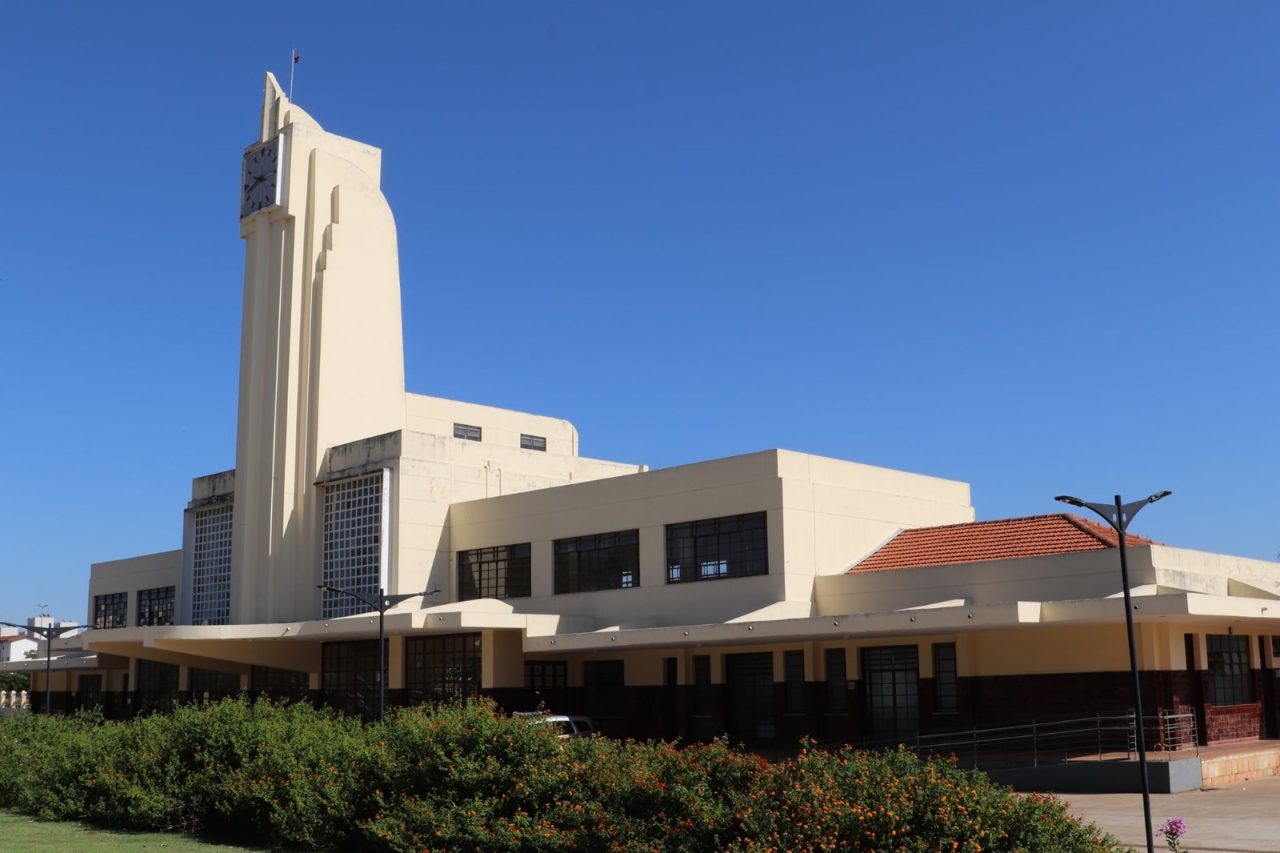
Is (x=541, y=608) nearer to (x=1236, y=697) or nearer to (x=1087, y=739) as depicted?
(x=1087, y=739)

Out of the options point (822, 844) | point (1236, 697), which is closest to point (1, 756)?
point (822, 844)

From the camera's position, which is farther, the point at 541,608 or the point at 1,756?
the point at 541,608

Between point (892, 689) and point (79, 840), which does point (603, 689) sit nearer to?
point (892, 689)

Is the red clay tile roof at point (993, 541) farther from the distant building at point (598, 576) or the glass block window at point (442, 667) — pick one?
the glass block window at point (442, 667)

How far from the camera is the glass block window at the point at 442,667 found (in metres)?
33.0

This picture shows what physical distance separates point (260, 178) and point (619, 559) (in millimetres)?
17788

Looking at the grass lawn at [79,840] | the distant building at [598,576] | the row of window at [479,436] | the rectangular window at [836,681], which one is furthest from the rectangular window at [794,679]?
the row of window at [479,436]

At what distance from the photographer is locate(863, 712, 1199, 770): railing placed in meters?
24.5

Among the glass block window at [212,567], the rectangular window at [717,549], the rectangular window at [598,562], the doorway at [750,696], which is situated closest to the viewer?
the rectangular window at [717,549]

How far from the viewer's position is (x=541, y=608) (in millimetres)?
34312

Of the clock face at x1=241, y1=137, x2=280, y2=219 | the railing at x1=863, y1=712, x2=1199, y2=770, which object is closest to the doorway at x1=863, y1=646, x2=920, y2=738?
the railing at x1=863, y1=712, x2=1199, y2=770

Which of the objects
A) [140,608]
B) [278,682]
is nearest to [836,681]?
[278,682]

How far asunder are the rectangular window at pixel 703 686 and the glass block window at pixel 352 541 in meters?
9.09

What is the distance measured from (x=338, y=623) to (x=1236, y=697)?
2119 centimetres
